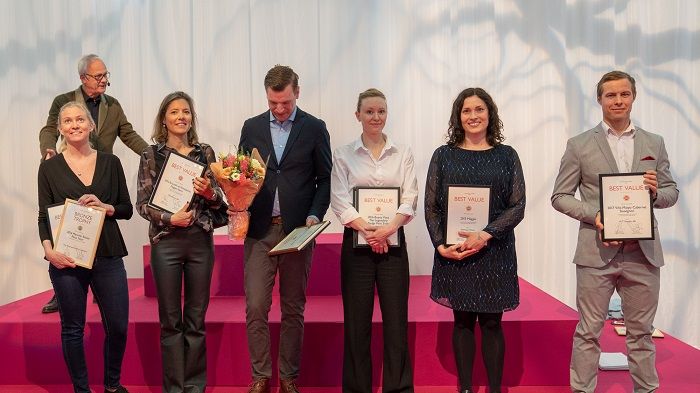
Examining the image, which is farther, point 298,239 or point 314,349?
point 314,349

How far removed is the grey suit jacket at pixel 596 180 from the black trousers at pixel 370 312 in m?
0.86

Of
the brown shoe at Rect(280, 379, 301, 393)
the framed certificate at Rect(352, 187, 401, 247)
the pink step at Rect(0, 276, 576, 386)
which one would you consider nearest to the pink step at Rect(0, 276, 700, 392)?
the pink step at Rect(0, 276, 576, 386)

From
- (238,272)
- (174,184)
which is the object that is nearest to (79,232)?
(174,184)

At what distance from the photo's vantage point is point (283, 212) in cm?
323

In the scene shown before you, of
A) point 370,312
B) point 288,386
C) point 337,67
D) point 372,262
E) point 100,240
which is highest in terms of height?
point 337,67

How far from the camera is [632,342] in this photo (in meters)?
3.17

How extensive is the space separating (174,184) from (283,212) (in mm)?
540

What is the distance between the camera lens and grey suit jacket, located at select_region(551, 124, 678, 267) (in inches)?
122

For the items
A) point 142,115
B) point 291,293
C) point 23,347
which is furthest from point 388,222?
point 142,115

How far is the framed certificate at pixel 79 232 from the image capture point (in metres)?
3.04

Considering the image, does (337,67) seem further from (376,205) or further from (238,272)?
(376,205)

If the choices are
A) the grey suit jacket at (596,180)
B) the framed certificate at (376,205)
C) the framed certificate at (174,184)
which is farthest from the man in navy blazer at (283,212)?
the grey suit jacket at (596,180)

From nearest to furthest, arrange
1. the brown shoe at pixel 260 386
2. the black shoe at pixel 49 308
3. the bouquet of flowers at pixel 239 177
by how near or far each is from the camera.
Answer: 1. the bouquet of flowers at pixel 239 177
2. the brown shoe at pixel 260 386
3. the black shoe at pixel 49 308

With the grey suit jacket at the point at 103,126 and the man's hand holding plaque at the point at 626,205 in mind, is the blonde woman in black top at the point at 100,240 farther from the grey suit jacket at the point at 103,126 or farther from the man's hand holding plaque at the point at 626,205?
the man's hand holding plaque at the point at 626,205
